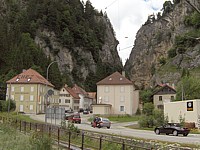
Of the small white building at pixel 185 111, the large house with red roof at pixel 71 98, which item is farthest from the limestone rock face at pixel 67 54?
the small white building at pixel 185 111

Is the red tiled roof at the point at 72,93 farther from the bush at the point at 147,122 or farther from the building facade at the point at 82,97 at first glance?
the bush at the point at 147,122

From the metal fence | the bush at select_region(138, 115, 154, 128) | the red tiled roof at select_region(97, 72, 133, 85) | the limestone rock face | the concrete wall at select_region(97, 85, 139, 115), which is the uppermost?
the limestone rock face

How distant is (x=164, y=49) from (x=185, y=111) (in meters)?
119

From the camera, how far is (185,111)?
40406 millimetres

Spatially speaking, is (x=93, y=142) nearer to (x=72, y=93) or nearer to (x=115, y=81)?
(x=115, y=81)

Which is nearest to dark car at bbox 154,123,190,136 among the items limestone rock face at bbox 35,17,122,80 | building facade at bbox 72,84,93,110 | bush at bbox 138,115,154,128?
bush at bbox 138,115,154,128

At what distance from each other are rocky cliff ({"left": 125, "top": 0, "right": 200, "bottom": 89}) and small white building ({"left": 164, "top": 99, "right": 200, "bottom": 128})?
62.3m

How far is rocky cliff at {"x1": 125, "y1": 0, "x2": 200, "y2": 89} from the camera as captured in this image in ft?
360

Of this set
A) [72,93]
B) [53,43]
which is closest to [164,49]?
[53,43]

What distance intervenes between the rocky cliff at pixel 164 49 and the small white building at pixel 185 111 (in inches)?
2453

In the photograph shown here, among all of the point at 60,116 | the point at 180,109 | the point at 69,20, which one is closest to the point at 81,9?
the point at 69,20

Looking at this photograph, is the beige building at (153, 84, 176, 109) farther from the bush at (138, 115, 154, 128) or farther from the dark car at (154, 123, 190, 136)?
the dark car at (154, 123, 190, 136)

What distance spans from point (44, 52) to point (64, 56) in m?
9.43

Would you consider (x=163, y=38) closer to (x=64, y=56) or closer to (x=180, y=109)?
(x=64, y=56)
